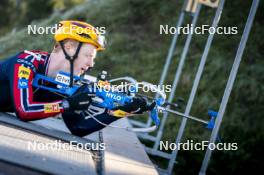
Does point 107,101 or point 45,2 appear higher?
point 45,2

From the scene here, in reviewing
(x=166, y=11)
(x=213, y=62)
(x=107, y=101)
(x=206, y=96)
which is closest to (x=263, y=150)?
(x=206, y=96)

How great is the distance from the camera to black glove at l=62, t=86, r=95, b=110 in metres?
3.76

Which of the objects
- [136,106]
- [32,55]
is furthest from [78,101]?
[32,55]

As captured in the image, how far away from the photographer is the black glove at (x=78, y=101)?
12.3 feet

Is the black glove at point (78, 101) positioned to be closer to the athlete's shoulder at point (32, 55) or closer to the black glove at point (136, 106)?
the black glove at point (136, 106)

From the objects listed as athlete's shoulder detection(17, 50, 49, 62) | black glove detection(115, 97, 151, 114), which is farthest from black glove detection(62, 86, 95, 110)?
athlete's shoulder detection(17, 50, 49, 62)

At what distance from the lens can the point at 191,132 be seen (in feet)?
29.4

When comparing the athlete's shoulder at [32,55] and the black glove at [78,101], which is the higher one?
the athlete's shoulder at [32,55]

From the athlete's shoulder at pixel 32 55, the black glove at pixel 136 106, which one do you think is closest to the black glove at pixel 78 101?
the black glove at pixel 136 106

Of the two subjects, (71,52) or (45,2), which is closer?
(71,52)

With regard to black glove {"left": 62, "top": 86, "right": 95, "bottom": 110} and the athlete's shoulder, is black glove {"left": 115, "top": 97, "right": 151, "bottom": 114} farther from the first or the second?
the athlete's shoulder

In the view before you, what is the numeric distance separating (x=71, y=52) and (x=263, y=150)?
16.8 feet

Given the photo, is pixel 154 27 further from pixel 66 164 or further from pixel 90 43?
pixel 66 164

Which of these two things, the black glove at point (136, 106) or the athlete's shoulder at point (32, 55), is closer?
the black glove at point (136, 106)
